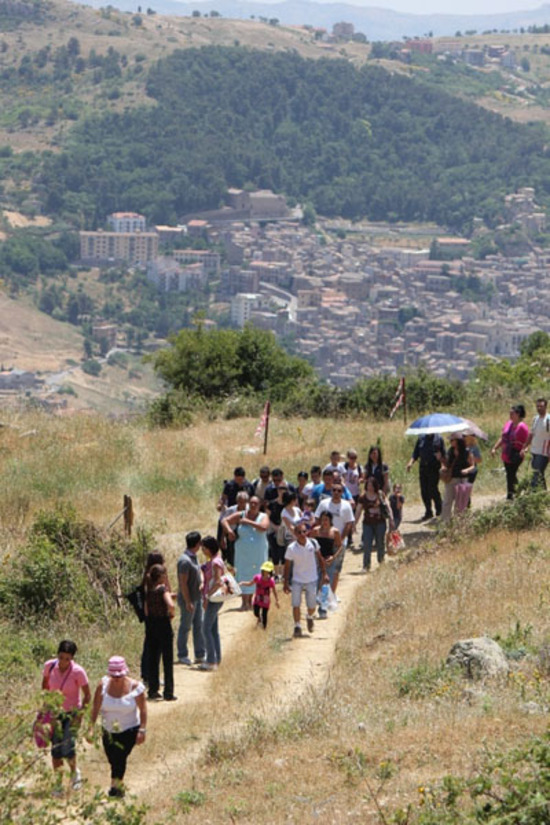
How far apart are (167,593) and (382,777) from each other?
2.56 meters

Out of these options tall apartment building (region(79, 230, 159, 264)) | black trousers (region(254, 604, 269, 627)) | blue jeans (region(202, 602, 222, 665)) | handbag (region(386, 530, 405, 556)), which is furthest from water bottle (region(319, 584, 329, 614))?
tall apartment building (region(79, 230, 159, 264))

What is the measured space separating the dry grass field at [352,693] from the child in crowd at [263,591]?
17cm

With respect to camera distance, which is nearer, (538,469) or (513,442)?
(538,469)

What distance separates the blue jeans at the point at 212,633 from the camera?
34.6 ft

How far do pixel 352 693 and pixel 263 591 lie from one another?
88.3 inches

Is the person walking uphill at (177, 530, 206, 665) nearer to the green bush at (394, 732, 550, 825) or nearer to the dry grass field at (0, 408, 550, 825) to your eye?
the dry grass field at (0, 408, 550, 825)

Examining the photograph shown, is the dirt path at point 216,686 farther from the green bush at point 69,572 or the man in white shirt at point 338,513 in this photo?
the green bush at point 69,572

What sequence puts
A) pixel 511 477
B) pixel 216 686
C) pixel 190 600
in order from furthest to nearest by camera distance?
pixel 511 477 < pixel 190 600 < pixel 216 686

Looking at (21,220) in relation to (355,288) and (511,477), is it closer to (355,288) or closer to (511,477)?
(355,288)

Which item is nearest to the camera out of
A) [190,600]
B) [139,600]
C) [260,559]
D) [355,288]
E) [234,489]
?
[139,600]

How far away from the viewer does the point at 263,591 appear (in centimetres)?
1157

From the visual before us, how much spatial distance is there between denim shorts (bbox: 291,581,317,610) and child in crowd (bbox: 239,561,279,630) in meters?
0.21

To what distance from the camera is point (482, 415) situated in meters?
22.7

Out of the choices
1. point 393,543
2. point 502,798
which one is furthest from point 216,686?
point 393,543
